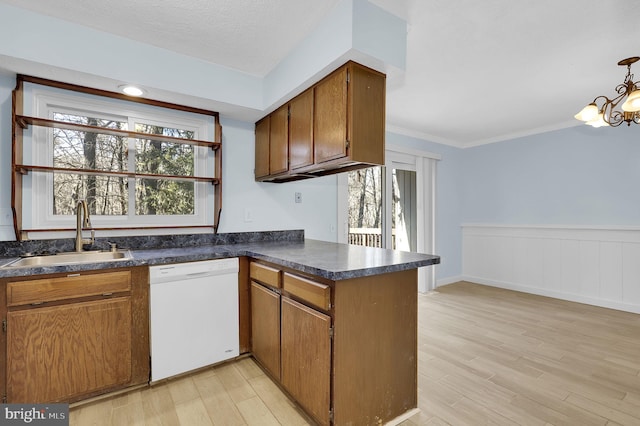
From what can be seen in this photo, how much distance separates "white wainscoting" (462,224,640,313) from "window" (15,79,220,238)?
4.48m

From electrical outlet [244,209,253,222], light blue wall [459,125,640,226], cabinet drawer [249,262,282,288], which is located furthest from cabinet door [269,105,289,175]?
light blue wall [459,125,640,226]

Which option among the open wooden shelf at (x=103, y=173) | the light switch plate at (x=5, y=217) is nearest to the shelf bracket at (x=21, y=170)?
the open wooden shelf at (x=103, y=173)

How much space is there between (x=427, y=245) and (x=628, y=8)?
3.37 meters

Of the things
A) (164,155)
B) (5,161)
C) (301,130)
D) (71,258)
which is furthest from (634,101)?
(5,161)

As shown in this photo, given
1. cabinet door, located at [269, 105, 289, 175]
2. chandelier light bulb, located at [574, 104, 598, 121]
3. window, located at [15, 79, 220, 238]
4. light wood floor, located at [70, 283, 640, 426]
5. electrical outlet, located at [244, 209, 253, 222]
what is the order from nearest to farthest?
light wood floor, located at [70, 283, 640, 426]
window, located at [15, 79, 220, 238]
chandelier light bulb, located at [574, 104, 598, 121]
cabinet door, located at [269, 105, 289, 175]
electrical outlet, located at [244, 209, 253, 222]

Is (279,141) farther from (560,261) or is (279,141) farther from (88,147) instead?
(560,261)

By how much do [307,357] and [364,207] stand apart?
10.0 ft

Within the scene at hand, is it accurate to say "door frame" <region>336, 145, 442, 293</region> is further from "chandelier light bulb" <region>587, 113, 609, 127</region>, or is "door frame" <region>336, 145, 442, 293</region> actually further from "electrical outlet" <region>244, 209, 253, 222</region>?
"electrical outlet" <region>244, 209, 253, 222</region>

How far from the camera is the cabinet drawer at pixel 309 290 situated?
5.04 ft

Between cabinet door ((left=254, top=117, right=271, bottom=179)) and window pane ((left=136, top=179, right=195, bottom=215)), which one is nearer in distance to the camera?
window pane ((left=136, top=179, right=195, bottom=215))

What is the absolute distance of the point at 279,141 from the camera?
264cm

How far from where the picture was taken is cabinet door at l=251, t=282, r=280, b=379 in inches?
80.1

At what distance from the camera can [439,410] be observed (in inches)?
73.2

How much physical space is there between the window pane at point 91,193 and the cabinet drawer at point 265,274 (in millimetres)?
1193
